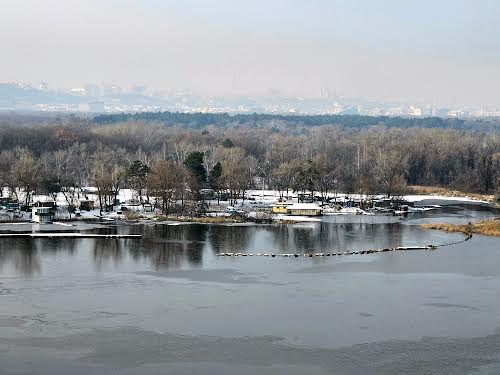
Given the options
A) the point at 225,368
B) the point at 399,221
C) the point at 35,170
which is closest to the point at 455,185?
the point at 399,221

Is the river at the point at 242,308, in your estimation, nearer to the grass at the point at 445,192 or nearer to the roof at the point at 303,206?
the roof at the point at 303,206

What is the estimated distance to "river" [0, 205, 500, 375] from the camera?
28.2 ft

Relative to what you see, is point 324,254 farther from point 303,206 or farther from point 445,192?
point 445,192

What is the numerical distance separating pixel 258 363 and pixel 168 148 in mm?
32146

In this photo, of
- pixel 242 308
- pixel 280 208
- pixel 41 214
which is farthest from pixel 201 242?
pixel 280 208

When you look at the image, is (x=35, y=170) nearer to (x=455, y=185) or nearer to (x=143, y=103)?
(x=455, y=185)

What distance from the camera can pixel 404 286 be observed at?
41.0 ft

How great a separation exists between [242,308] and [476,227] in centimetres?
1010

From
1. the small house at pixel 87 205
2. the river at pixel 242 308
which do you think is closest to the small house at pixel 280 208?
the small house at pixel 87 205

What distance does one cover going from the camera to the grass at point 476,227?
18.7 m

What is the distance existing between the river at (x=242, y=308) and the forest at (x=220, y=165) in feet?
23.1

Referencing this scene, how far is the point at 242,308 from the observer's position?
10.7m

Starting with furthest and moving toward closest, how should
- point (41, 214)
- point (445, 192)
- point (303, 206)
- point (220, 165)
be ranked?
point (445, 192), point (220, 165), point (303, 206), point (41, 214)

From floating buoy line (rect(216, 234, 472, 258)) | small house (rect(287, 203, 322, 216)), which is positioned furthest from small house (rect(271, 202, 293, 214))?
floating buoy line (rect(216, 234, 472, 258))
